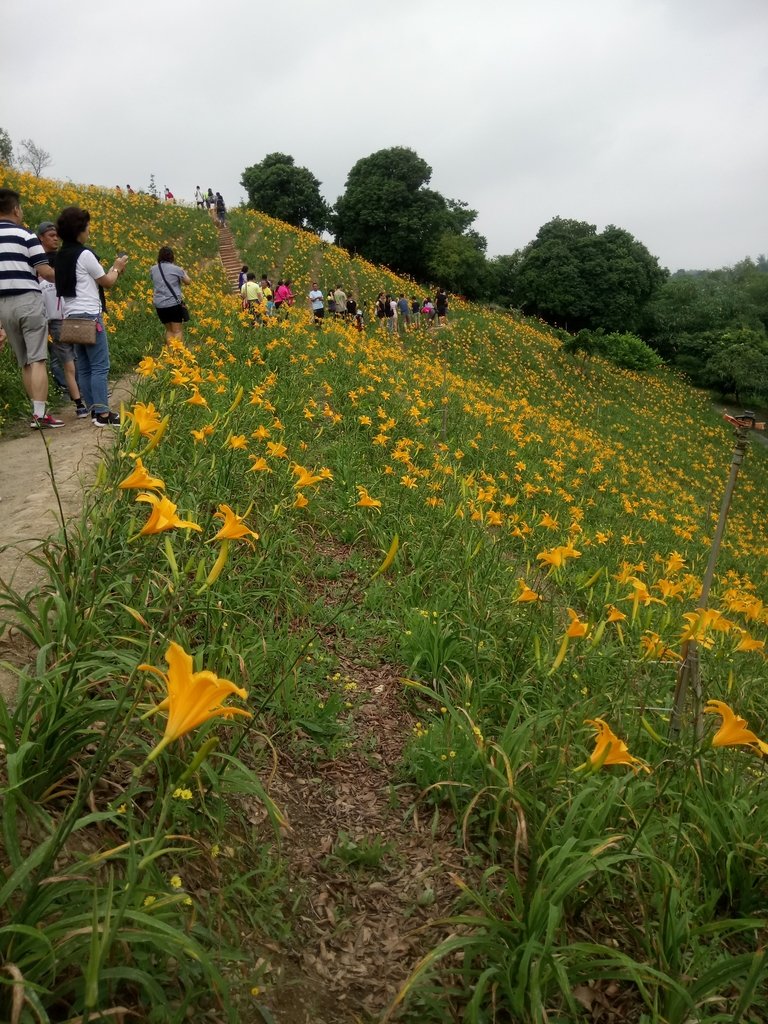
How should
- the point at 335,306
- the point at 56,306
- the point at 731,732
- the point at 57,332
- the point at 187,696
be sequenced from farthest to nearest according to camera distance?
the point at 335,306, the point at 56,306, the point at 57,332, the point at 731,732, the point at 187,696

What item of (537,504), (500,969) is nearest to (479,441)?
(537,504)

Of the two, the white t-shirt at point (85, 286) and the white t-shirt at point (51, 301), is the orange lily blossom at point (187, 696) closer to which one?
the white t-shirt at point (85, 286)

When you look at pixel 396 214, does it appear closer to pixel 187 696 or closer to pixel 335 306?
pixel 335 306

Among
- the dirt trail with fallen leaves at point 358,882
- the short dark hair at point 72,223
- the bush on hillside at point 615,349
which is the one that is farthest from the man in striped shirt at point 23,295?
the bush on hillside at point 615,349

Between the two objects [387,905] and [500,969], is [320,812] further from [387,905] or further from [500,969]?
[500,969]

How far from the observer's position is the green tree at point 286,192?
37.7m

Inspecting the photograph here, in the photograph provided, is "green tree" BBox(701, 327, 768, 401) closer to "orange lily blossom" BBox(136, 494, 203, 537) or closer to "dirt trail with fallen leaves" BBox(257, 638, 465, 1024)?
"dirt trail with fallen leaves" BBox(257, 638, 465, 1024)

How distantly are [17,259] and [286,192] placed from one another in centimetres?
3989

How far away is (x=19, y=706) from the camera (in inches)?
60.8

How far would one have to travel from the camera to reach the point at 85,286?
4.36m

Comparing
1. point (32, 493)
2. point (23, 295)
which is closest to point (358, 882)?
point (32, 493)

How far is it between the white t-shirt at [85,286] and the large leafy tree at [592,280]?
3188 centimetres

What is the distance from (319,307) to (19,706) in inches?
452

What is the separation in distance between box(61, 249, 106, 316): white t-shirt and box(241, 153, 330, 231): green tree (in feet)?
124
